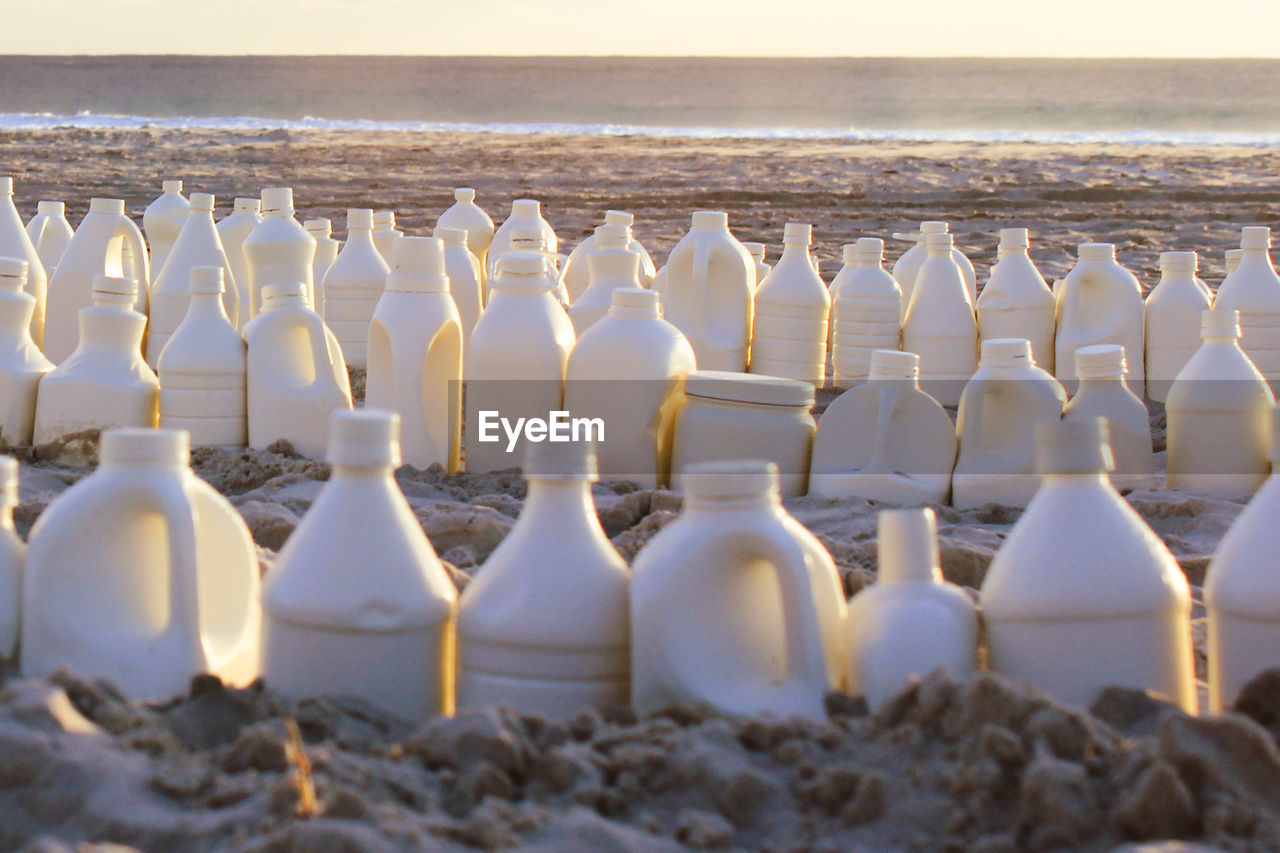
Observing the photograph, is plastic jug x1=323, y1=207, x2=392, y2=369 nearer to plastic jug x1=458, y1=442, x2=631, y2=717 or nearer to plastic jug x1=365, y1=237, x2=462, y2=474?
plastic jug x1=365, y1=237, x2=462, y2=474

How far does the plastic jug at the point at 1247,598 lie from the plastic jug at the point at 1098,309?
2100 millimetres

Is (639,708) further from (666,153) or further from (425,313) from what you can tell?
(666,153)

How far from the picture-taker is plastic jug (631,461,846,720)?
1534 mm

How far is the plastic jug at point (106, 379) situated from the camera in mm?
2881

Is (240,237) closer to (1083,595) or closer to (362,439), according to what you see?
(362,439)

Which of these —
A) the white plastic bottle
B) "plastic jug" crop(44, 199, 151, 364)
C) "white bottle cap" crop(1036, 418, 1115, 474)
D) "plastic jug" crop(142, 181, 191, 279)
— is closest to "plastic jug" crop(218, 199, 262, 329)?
"plastic jug" crop(142, 181, 191, 279)

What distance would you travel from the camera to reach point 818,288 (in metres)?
3.58

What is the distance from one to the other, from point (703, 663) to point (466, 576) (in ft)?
2.13

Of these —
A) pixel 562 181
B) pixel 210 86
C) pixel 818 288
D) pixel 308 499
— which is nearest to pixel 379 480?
pixel 308 499

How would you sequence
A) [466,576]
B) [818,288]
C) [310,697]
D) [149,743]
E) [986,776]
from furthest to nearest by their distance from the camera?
1. [818,288]
2. [466,576]
3. [310,697]
4. [149,743]
5. [986,776]

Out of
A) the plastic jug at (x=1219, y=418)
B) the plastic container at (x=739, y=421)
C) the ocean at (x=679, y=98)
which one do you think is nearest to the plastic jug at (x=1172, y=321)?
the plastic jug at (x=1219, y=418)

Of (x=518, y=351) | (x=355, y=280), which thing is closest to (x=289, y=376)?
(x=518, y=351)

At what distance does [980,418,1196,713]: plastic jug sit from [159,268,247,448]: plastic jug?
74.0 inches

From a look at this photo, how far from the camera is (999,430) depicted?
9.46ft
